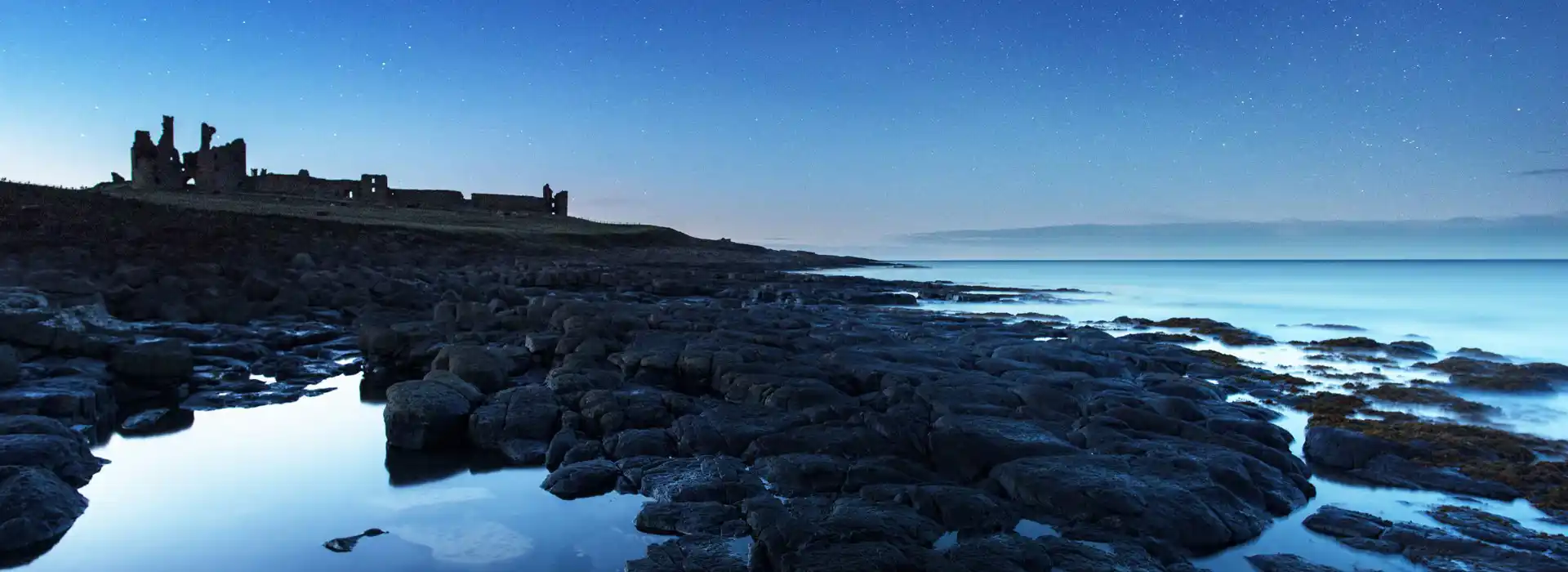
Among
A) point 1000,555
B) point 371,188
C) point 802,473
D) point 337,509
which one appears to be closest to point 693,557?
point 802,473

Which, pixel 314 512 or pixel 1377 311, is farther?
pixel 1377 311

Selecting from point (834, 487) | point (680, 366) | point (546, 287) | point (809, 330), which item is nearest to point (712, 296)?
point (546, 287)

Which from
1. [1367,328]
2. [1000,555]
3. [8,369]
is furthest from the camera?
[1367,328]

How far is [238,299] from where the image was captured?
44.1ft

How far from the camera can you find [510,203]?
87.9 m

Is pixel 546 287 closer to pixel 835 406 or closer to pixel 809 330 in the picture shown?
pixel 809 330

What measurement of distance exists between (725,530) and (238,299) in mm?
12048

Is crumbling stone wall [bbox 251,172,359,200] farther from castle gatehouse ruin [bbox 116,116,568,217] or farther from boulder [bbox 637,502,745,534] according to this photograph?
boulder [bbox 637,502,745,534]

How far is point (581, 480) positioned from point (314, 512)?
190cm

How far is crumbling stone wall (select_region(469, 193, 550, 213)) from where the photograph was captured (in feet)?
278

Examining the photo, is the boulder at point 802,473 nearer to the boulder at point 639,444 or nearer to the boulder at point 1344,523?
the boulder at point 639,444

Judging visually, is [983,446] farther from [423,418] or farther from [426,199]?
[426,199]

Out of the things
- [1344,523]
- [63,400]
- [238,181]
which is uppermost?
[238,181]

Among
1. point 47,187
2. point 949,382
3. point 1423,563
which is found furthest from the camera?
point 47,187
